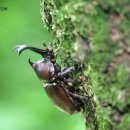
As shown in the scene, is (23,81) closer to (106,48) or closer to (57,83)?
(57,83)

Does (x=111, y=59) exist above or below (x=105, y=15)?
below

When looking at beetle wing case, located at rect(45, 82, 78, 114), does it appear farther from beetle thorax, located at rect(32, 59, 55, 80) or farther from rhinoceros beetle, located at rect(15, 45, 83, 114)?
beetle thorax, located at rect(32, 59, 55, 80)

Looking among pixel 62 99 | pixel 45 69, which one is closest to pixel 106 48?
pixel 62 99

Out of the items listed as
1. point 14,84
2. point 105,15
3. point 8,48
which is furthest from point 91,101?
point 8,48

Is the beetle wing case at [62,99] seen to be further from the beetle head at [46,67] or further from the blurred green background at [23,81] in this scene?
the blurred green background at [23,81]

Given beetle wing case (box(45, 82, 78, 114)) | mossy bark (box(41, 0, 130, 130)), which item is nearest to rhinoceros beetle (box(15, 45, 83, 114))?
beetle wing case (box(45, 82, 78, 114))

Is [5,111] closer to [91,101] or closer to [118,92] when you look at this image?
[91,101]
